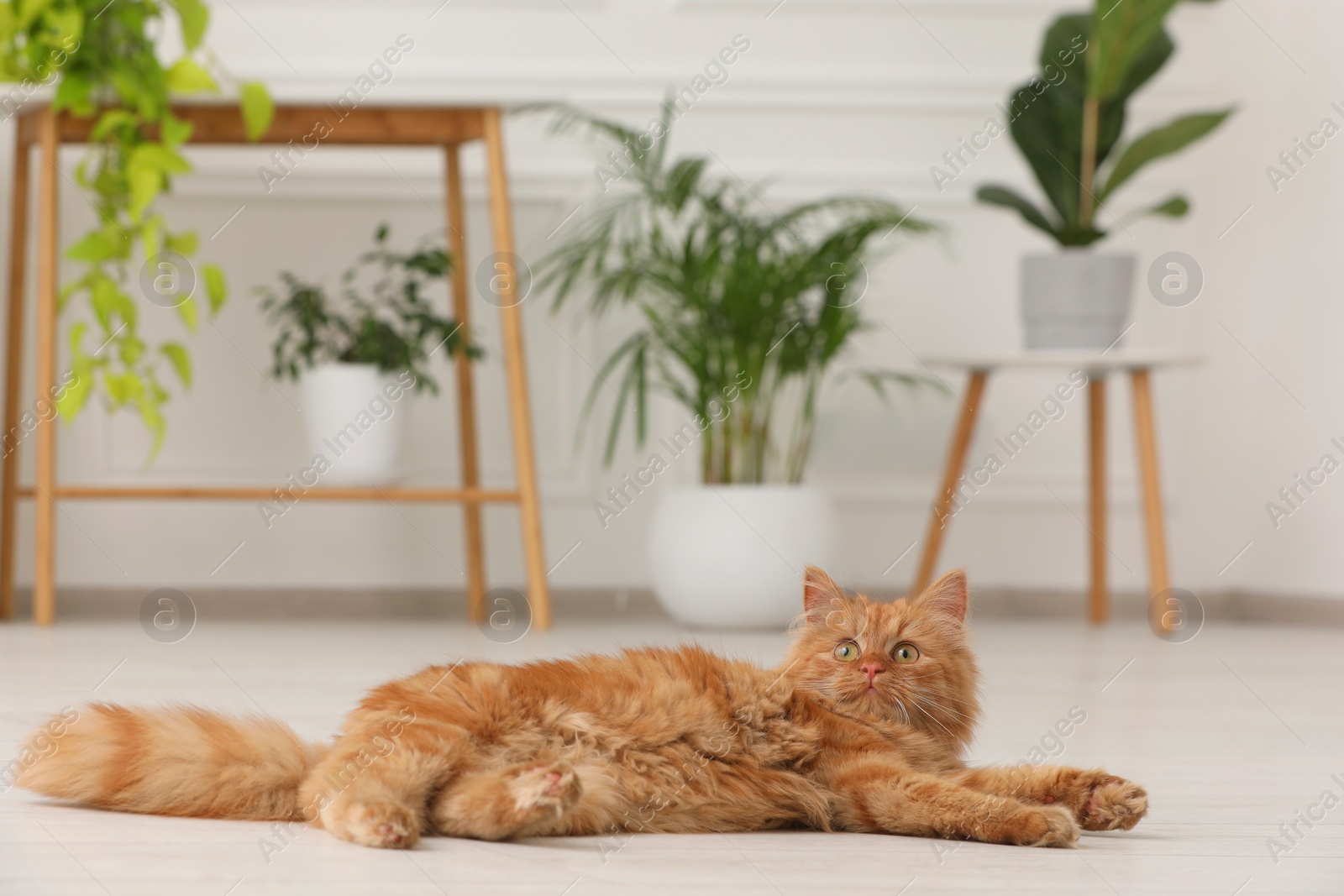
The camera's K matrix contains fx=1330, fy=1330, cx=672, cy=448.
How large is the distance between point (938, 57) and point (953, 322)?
632mm

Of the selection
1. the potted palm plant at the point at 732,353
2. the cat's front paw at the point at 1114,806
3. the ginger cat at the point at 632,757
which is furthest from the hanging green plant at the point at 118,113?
the cat's front paw at the point at 1114,806

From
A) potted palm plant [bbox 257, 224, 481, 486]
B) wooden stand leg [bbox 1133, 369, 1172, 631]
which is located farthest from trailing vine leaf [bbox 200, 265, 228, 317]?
wooden stand leg [bbox 1133, 369, 1172, 631]

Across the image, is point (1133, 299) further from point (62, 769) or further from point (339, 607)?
point (62, 769)

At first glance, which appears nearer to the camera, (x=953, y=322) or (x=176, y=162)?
(x=176, y=162)

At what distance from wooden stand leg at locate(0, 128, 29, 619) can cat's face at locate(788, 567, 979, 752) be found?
7.05ft

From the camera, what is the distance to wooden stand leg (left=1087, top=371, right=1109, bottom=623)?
2.96 metres

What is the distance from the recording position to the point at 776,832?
1.05 metres

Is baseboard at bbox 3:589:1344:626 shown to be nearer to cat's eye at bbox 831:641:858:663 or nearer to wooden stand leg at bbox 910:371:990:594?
wooden stand leg at bbox 910:371:990:594

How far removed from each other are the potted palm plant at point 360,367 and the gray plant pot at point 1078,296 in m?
1.19

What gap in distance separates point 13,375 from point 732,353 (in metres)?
1.47

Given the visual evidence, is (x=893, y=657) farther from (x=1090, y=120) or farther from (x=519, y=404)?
(x=1090, y=120)

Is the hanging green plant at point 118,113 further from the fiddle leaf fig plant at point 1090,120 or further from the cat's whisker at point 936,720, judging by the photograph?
the cat's whisker at point 936,720

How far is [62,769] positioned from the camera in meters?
1.00

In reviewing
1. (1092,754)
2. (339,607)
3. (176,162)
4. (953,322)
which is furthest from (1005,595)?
(176,162)
